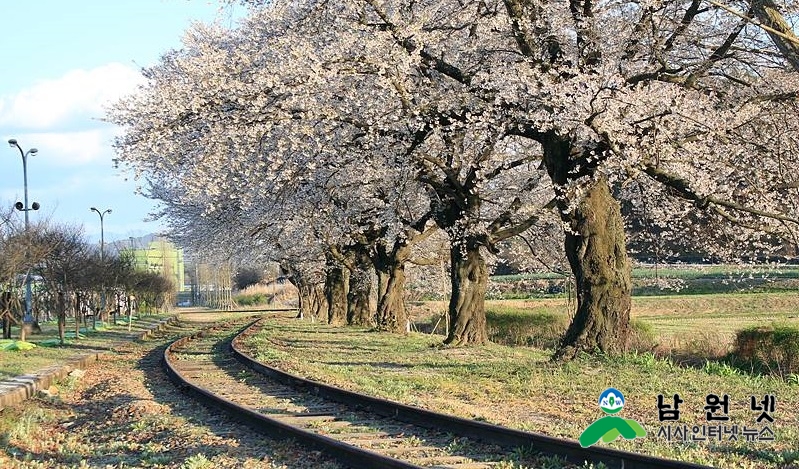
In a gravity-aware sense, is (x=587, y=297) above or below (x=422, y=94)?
below

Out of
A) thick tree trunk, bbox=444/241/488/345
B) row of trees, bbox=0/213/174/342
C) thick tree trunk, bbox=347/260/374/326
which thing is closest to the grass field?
thick tree trunk, bbox=444/241/488/345

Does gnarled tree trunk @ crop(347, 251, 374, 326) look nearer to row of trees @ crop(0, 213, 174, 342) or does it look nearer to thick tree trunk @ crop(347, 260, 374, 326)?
thick tree trunk @ crop(347, 260, 374, 326)

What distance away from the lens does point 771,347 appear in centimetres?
2386

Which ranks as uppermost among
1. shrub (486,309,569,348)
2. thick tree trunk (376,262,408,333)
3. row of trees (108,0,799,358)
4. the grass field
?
row of trees (108,0,799,358)

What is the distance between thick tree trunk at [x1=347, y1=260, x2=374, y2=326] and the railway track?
2617cm

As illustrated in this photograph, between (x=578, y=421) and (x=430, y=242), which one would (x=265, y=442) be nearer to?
(x=578, y=421)

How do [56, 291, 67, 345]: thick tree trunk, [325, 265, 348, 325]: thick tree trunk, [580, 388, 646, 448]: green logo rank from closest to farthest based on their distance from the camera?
[580, 388, 646, 448]: green logo → [56, 291, 67, 345]: thick tree trunk → [325, 265, 348, 325]: thick tree trunk

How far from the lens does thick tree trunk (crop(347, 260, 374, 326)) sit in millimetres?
44375

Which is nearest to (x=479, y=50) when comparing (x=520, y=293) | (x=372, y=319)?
(x=372, y=319)

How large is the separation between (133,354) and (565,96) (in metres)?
20.3

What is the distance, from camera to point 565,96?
53.2 ft

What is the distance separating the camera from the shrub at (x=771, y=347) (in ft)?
75.6

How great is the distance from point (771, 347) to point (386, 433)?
16.2 metres

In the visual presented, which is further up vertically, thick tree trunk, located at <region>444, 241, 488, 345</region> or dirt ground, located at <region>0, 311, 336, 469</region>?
thick tree trunk, located at <region>444, 241, 488, 345</region>
